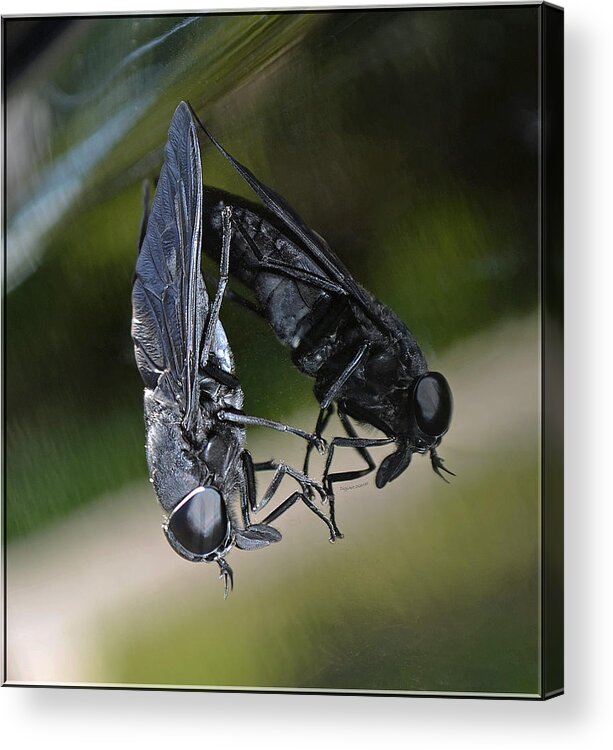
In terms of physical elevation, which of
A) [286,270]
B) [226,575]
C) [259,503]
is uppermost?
[286,270]

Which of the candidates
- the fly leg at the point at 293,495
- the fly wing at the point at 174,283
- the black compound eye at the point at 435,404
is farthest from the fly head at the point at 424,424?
the fly wing at the point at 174,283

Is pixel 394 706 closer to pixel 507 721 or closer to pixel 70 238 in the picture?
pixel 507 721

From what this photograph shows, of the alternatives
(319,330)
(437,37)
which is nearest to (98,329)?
(319,330)

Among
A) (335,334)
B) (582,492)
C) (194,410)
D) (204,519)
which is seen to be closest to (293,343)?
(335,334)

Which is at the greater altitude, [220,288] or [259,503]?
[220,288]

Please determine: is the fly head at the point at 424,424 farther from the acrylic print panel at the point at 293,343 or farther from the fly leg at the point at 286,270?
the fly leg at the point at 286,270

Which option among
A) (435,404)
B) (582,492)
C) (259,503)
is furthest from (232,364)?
(582,492)

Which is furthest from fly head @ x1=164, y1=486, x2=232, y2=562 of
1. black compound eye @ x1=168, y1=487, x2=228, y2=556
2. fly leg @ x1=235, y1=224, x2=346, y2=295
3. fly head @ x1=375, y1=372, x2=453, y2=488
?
fly leg @ x1=235, y1=224, x2=346, y2=295

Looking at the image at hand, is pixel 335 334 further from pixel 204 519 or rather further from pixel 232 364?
pixel 204 519
